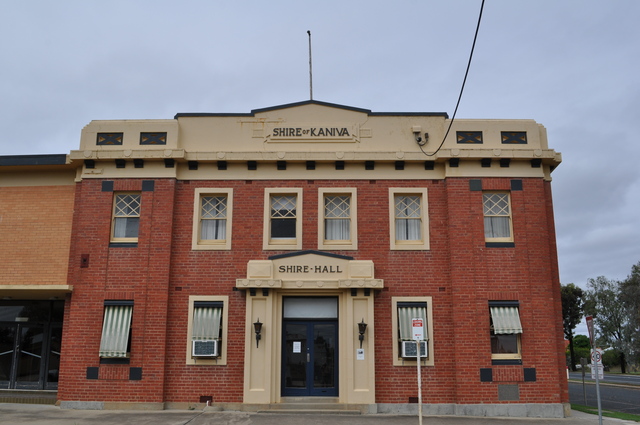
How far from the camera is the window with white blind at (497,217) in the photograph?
56.1ft

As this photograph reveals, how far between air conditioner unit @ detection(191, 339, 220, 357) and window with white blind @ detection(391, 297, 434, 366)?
517 cm

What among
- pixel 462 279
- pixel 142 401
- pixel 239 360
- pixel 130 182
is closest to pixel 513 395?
pixel 462 279

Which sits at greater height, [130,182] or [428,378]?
[130,182]

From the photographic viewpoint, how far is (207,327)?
16.6 meters

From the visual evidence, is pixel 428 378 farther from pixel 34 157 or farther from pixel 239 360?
pixel 34 157

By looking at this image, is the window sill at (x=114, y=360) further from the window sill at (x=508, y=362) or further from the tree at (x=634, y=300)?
the tree at (x=634, y=300)

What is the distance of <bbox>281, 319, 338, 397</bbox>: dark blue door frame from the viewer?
16516mm

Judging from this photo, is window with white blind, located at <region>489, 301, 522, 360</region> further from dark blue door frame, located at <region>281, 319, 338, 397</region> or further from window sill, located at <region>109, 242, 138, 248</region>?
window sill, located at <region>109, 242, 138, 248</region>

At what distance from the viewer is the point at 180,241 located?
17203 mm

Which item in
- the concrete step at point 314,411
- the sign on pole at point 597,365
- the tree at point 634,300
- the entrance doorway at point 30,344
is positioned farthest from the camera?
the tree at point 634,300

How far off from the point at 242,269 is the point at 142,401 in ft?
15.2

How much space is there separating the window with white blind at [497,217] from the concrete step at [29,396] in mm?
13885

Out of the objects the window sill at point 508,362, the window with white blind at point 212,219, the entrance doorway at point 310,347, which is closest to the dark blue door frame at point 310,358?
the entrance doorway at point 310,347

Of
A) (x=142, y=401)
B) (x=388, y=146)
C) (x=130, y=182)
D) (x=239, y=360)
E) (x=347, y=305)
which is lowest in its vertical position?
(x=142, y=401)
